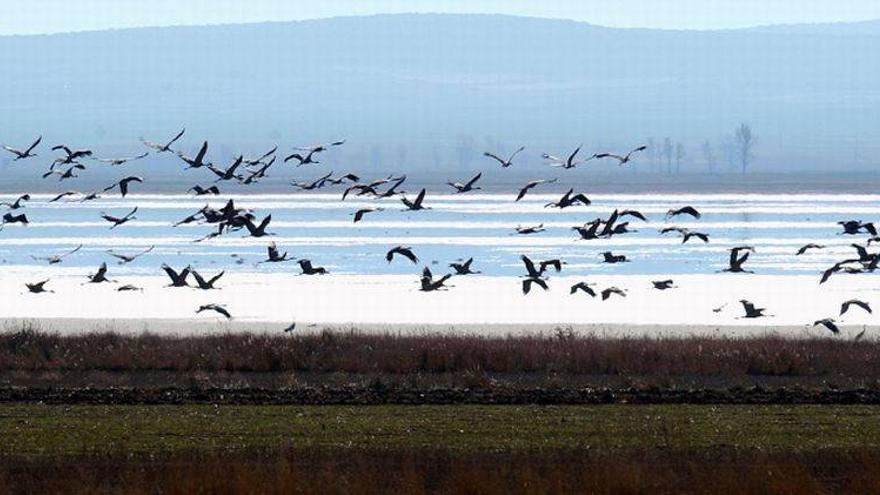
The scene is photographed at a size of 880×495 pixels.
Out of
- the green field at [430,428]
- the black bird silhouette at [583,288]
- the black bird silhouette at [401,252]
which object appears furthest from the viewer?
the black bird silhouette at [583,288]

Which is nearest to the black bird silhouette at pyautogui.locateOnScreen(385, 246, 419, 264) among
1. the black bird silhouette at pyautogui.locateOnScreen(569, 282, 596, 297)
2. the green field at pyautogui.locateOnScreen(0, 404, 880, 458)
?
the green field at pyautogui.locateOnScreen(0, 404, 880, 458)

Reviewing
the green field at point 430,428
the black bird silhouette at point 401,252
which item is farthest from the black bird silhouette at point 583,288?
the green field at point 430,428

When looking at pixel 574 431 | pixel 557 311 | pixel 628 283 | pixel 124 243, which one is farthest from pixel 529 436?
pixel 124 243

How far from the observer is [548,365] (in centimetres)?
4084

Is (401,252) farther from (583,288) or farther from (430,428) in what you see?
(430,428)

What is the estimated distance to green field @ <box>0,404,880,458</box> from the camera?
84.6ft

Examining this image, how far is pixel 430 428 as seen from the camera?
28047mm

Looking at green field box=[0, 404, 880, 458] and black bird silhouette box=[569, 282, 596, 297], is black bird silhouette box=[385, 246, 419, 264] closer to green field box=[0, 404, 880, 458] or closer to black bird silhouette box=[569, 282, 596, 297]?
green field box=[0, 404, 880, 458]

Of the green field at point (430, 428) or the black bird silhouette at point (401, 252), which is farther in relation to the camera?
the black bird silhouette at point (401, 252)

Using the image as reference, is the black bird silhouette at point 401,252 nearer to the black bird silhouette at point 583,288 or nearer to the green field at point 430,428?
the green field at point 430,428

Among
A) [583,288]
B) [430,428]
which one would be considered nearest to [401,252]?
[583,288]

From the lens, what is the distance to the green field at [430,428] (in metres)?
25.8

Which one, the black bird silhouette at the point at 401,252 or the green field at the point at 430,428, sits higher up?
the black bird silhouette at the point at 401,252

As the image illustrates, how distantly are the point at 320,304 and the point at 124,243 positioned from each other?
4237 centimetres
